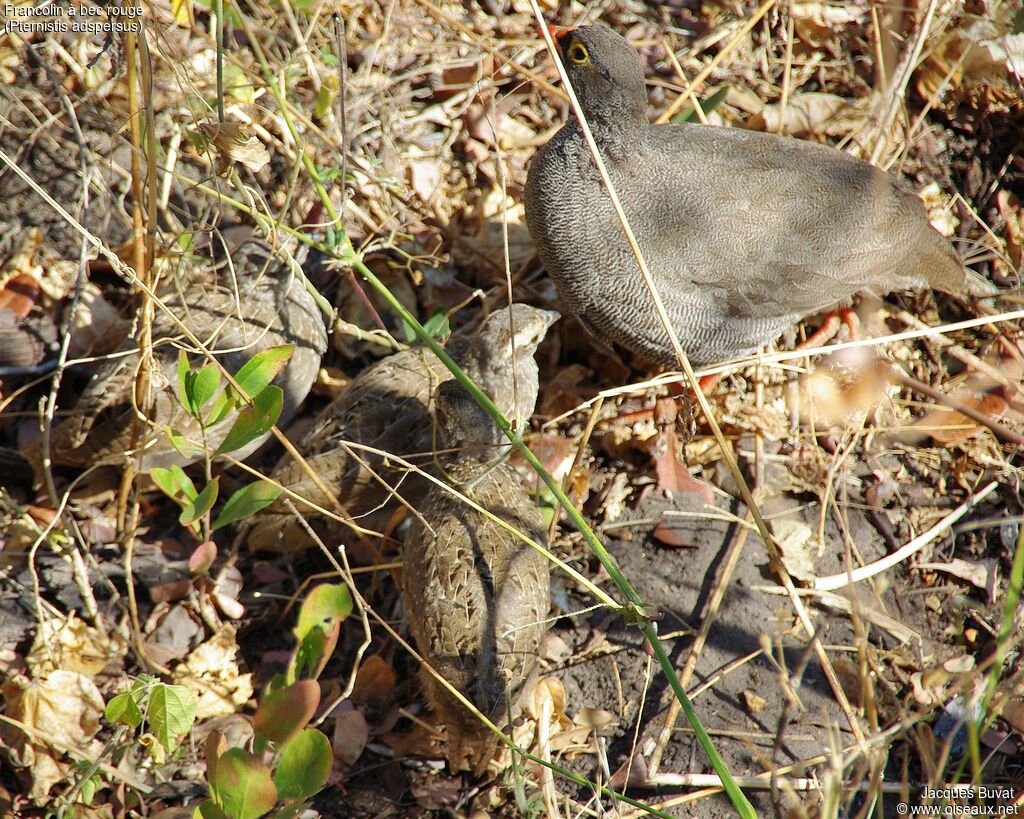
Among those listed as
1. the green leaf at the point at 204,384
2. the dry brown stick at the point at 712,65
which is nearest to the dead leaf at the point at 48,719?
the green leaf at the point at 204,384

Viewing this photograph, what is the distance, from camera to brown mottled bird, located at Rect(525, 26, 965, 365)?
3.81 metres

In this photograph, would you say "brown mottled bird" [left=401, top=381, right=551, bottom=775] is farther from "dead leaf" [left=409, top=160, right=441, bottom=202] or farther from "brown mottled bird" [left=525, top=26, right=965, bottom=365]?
"dead leaf" [left=409, top=160, right=441, bottom=202]

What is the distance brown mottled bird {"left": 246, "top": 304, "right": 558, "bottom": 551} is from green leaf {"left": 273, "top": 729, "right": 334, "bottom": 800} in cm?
150

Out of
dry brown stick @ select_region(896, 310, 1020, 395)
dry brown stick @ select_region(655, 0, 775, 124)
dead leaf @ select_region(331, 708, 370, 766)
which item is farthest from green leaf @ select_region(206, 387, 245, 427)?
dry brown stick @ select_region(896, 310, 1020, 395)

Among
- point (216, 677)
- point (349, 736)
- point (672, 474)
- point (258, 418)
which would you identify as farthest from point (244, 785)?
point (672, 474)

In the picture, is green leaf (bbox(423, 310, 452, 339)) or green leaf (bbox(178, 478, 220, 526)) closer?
green leaf (bbox(178, 478, 220, 526))

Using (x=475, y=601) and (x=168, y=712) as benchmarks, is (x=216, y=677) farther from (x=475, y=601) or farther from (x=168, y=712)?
(x=475, y=601)

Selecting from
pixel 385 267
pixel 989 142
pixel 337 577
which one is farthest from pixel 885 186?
pixel 337 577

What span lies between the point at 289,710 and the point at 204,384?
106 cm

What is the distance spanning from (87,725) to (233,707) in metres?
0.54

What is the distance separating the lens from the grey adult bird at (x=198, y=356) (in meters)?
3.71

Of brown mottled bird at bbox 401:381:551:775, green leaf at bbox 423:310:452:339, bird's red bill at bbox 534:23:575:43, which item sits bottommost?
brown mottled bird at bbox 401:381:551:775

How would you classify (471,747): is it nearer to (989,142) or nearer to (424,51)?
(424,51)

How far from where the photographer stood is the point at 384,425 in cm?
404
